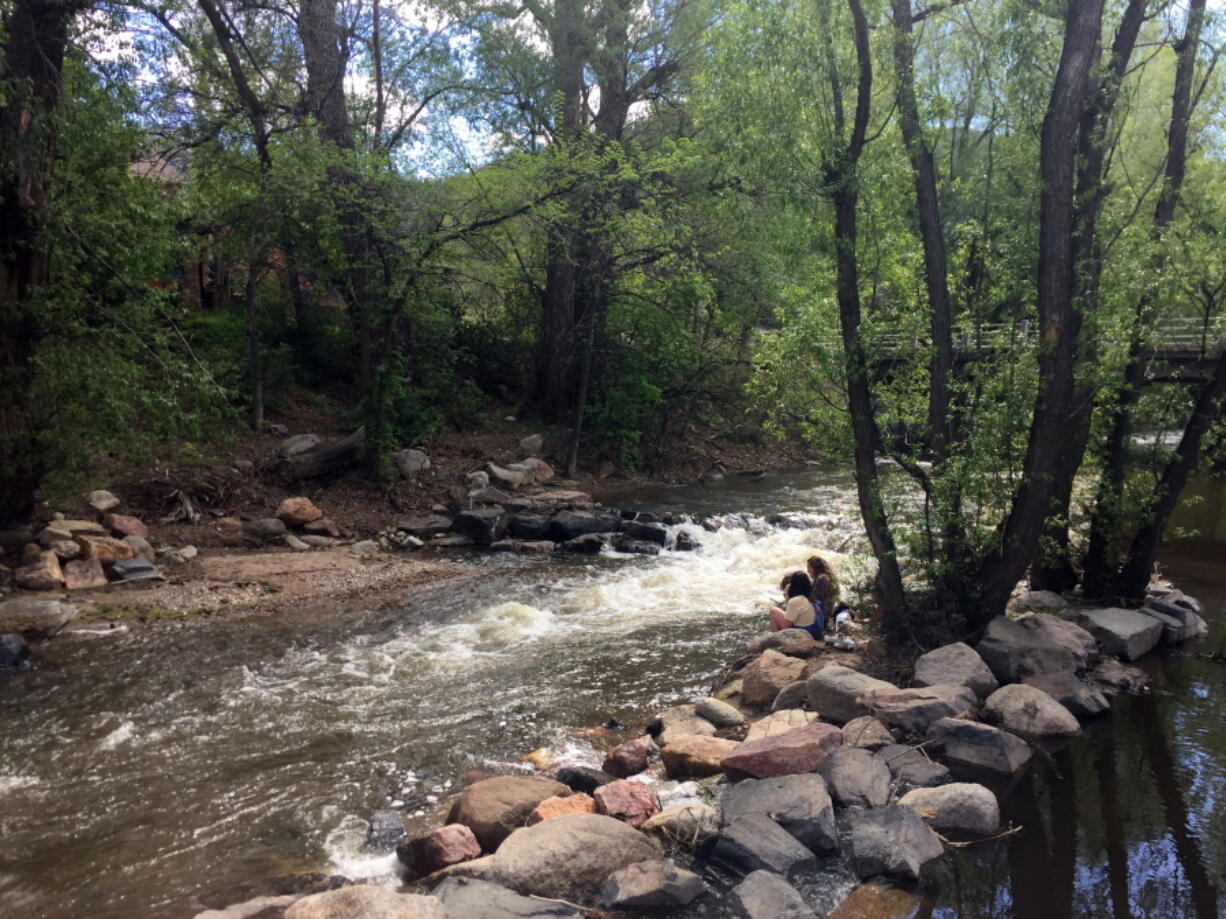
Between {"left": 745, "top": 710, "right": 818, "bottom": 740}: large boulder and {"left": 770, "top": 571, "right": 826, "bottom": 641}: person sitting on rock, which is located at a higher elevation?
{"left": 770, "top": 571, "right": 826, "bottom": 641}: person sitting on rock

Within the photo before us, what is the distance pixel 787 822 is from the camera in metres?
5.38

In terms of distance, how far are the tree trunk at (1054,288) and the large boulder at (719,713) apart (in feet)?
10.3

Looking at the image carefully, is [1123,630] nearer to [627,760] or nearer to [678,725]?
[678,725]

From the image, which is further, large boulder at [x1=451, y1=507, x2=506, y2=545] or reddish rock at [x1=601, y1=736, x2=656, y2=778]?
large boulder at [x1=451, y1=507, x2=506, y2=545]

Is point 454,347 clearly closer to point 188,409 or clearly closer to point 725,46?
point 188,409

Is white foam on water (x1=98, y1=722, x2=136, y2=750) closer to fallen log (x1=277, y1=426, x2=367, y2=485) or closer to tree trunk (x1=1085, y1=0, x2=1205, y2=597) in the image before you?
fallen log (x1=277, y1=426, x2=367, y2=485)

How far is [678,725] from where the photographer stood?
7.20 metres

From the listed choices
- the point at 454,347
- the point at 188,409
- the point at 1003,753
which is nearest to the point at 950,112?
the point at 1003,753

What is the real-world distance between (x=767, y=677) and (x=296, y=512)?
9.01 meters

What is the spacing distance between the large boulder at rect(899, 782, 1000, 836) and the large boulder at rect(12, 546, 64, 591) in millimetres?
9567

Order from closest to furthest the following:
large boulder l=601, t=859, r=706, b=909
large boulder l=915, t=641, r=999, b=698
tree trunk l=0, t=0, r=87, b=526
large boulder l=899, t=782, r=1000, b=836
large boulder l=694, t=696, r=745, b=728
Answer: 1. large boulder l=601, t=859, r=706, b=909
2. large boulder l=899, t=782, r=1000, b=836
3. large boulder l=694, t=696, r=745, b=728
4. large boulder l=915, t=641, r=999, b=698
5. tree trunk l=0, t=0, r=87, b=526

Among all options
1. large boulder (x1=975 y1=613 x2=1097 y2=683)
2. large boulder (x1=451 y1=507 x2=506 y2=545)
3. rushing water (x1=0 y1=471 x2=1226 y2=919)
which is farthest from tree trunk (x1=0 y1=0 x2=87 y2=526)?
large boulder (x1=975 y1=613 x2=1097 y2=683)

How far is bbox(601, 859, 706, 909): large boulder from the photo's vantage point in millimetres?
4672

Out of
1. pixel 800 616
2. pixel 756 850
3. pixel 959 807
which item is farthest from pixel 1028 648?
pixel 756 850
